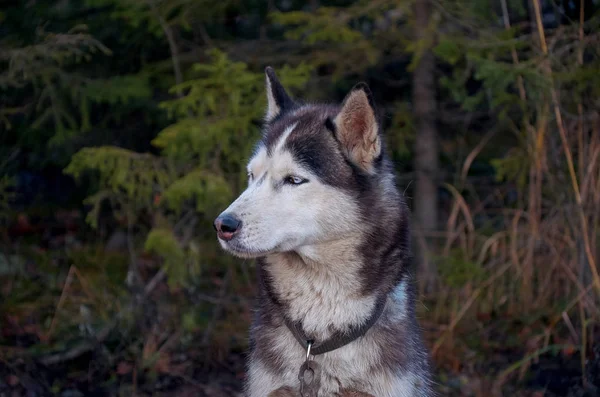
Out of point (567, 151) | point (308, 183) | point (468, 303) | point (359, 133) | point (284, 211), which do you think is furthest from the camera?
point (468, 303)

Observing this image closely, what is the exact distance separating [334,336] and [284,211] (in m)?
0.60

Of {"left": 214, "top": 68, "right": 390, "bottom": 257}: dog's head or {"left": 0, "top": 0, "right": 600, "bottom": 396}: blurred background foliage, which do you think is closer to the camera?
{"left": 214, "top": 68, "right": 390, "bottom": 257}: dog's head

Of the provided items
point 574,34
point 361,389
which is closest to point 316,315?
point 361,389

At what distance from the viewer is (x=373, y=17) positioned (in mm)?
6988

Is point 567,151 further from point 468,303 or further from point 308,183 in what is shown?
point 308,183

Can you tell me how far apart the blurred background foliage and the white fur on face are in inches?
77.4

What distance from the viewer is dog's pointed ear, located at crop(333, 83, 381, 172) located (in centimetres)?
367

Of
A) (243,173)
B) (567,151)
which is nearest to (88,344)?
(243,173)

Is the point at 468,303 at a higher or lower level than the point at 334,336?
lower

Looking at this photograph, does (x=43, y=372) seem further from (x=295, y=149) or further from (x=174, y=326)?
(x=295, y=149)

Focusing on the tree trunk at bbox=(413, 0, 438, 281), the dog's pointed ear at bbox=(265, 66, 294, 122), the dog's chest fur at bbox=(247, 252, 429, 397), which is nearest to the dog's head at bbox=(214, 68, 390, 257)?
the dog's chest fur at bbox=(247, 252, 429, 397)

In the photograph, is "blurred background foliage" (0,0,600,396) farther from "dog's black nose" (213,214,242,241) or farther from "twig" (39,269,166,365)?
"dog's black nose" (213,214,242,241)

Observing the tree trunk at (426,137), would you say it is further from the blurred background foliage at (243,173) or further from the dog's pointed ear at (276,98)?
the dog's pointed ear at (276,98)

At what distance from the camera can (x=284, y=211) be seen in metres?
3.54
